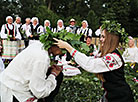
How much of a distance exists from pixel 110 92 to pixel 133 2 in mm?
29198

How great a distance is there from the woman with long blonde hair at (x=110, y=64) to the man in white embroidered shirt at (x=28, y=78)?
11.3 inches

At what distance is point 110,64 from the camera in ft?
7.17

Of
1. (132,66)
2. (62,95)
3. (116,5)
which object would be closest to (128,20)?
(116,5)

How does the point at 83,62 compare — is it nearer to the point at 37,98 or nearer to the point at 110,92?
the point at 110,92

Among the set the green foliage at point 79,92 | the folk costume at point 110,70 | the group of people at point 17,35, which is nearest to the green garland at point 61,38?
the folk costume at point 110,70

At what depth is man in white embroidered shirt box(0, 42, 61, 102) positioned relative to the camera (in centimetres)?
207

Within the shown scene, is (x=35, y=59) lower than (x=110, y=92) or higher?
higher

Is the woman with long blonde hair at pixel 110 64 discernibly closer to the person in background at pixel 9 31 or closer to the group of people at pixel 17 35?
the group of people at pixel 17 35

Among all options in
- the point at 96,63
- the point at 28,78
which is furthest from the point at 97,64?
the point at 28,78

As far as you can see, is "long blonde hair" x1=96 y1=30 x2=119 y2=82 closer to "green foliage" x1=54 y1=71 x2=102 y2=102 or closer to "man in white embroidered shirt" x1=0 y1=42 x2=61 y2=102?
"man in white embroidered shirt" x1=0 y1=42 x2=61 y2=102

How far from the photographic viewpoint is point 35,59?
6.83ft

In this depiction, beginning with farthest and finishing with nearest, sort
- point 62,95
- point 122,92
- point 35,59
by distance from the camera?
1. point 62,95
2. point 122,92
3. point 35,59

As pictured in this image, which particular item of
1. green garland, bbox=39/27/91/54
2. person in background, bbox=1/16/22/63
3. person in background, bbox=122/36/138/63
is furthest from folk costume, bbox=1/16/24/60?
green garland, bbox=39/27/91/54

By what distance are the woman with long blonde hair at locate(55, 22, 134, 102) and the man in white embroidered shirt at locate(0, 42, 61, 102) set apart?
0.29m
